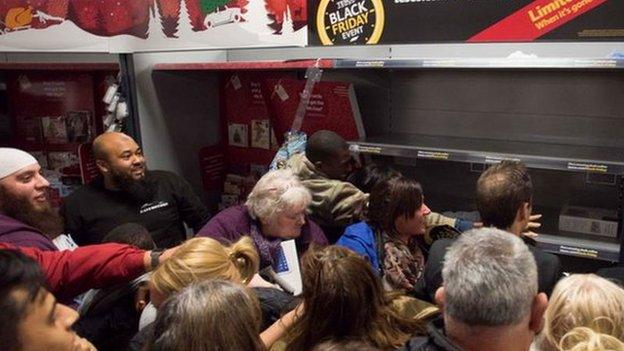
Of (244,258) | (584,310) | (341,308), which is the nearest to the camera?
(584,310)

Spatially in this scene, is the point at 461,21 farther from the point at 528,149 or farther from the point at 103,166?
the point at 103,166

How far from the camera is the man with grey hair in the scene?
1.36 meters

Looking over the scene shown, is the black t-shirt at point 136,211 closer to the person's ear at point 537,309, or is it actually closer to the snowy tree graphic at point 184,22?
the snowy tree graphic at point 184,22

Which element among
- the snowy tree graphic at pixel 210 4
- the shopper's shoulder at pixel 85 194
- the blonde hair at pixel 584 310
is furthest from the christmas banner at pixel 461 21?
the shopper's shoulder at pixel 85 194

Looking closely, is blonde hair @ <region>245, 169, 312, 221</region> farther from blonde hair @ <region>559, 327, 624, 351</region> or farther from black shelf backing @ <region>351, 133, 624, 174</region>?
blonde hair @ <region>559, 327, 624, 351</region>

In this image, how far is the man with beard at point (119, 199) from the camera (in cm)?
330

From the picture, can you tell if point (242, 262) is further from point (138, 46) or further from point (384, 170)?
point (138, 46)

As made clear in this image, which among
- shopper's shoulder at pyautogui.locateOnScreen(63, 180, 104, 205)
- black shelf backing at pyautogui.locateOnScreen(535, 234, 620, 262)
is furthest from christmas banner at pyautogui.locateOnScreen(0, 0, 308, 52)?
black shelf backing at pyautogui.locateOnScreen(535, 234, 620, 262)

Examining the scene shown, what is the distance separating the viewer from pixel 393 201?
105 inches

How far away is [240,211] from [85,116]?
225cm

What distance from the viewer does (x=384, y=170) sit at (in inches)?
127

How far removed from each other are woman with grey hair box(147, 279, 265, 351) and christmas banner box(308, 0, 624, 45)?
1676 mm

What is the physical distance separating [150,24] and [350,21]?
4.04 ft

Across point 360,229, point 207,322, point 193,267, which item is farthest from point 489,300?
point 360,229
